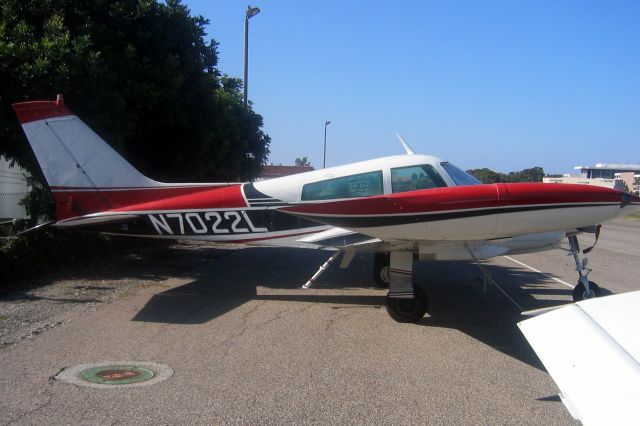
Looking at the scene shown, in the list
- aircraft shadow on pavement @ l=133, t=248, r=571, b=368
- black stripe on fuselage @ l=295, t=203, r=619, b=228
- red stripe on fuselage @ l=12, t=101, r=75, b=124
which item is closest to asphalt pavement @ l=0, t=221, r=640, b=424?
aircraft shadow on pavement @ l=133, t=248, r=571, b=368

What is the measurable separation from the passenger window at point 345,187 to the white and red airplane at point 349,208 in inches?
0.7

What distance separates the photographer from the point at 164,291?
9.65m

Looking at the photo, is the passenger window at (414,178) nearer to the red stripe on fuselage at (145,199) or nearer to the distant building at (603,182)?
the distant building at (603,182)

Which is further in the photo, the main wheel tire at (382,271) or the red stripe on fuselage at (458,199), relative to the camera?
the main wheel tire at (382,271)

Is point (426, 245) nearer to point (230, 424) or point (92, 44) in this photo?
point (230, 424)

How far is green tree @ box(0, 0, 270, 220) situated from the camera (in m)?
10.1

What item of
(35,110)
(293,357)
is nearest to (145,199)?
(35,110)

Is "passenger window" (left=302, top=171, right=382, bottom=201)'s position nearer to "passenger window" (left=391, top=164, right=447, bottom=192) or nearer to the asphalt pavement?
"passenger window" (left=391, top=164, right=447, bottom=192)

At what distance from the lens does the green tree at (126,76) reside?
10102 millimetres

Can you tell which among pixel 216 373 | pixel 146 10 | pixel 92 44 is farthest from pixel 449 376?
pixel 146 10

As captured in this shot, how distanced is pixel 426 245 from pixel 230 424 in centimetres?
402

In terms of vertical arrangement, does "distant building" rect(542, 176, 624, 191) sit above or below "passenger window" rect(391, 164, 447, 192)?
below

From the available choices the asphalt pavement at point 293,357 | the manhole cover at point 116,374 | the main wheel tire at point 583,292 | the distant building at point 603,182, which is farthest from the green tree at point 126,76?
the main wheel tire at point 583,292

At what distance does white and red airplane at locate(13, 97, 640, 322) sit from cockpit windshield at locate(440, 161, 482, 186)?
2 cm
